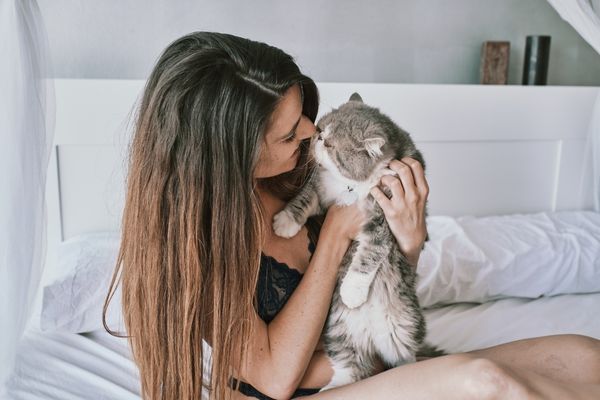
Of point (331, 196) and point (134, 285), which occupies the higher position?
point (331, 196)

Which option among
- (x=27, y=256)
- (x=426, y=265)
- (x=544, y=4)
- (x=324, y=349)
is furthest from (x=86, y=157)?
(x=544, y=4)

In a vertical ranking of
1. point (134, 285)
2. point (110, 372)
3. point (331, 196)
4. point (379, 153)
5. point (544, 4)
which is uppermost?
point (544, 4)

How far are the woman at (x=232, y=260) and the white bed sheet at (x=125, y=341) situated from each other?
29 cm

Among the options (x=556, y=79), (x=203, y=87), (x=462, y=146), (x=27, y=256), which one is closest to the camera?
(x=203, y=87)

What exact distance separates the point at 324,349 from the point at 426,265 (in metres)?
0.67

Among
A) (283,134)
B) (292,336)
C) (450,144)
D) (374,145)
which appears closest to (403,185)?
(374,145)

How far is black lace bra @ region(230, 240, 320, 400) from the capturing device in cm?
131

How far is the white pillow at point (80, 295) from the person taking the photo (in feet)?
5.32

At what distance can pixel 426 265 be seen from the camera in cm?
192

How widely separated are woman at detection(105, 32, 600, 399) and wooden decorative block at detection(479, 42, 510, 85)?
1.34 m

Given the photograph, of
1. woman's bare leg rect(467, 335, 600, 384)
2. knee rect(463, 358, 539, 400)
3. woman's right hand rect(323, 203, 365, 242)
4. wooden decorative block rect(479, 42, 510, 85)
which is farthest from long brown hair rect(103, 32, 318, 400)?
wooden decorative block rect(479, 42, 510, 85)

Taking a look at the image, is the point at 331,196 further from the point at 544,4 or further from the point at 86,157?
the point at 544,4

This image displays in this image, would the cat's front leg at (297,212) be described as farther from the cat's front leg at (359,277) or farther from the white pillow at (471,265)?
the white pillow at (471,265)

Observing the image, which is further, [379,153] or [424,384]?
[379,153]
